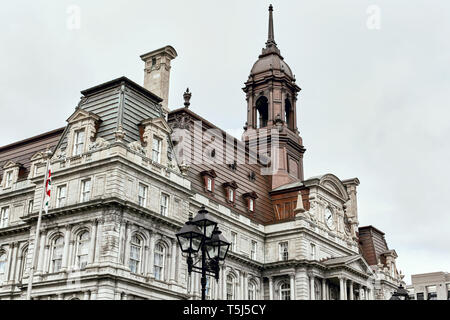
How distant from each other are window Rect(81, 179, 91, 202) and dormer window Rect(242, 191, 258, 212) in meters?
18.6

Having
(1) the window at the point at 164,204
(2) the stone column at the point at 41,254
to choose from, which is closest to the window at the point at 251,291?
(1) the window at the point at 164,204

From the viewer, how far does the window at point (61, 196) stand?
4325 centimetres

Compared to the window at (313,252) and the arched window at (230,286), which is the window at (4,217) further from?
the window at (313,252)

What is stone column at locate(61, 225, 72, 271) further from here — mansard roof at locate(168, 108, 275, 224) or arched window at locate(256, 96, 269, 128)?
arched window at locate(256, 96, 269, 128)

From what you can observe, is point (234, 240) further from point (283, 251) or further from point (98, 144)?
point (98, 144)

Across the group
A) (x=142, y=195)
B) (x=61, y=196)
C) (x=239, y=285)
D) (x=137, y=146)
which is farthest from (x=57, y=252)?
(x=239, y=285)

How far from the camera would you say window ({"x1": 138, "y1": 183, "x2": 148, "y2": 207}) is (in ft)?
140

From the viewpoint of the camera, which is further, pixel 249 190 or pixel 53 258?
pixel 249 190

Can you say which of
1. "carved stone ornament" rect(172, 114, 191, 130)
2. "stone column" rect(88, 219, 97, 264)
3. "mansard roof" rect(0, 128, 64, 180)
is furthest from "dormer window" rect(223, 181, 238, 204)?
"stone column" rect(88, 219, 97, 264)

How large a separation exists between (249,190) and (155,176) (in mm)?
16773
